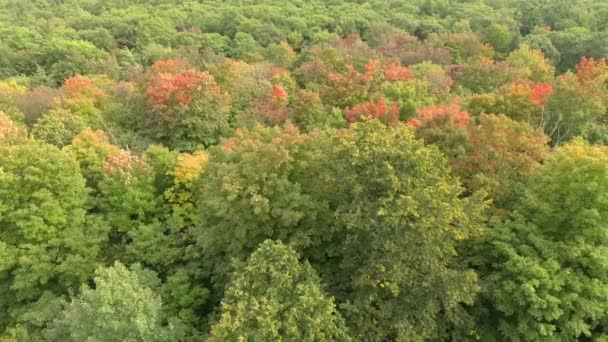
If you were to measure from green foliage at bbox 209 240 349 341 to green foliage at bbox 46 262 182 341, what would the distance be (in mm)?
3630

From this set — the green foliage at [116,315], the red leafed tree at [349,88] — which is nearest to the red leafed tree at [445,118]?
the red leafed tree at [349,88]

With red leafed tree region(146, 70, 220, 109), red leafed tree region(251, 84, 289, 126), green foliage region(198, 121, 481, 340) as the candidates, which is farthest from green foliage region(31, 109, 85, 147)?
green foliage region(198, 121, 481, 340)

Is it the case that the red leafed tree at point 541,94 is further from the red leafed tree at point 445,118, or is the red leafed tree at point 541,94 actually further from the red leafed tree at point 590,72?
the red leafed tree at point 445,118

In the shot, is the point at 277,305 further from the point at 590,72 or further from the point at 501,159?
the point at 590,72

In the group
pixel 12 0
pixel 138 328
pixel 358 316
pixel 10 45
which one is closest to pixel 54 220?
pixel 138 328

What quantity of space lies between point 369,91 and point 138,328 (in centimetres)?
2747

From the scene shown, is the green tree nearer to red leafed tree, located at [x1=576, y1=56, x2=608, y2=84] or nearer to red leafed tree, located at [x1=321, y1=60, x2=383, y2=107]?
red leafed tree, located at [x1=576, y1=56, x2=608, y2=84]

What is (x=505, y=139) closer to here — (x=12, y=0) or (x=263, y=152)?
(x=263, y=152)

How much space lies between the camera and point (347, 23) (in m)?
76.6

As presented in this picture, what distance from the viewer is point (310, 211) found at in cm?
2191

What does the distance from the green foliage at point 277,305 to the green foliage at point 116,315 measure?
3630 mm

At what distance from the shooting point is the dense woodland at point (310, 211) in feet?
59.9

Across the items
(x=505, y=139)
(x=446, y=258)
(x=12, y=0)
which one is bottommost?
(x=12, y=0)

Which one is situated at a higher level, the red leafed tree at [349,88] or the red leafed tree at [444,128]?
the red leafed tree at [444,128]
